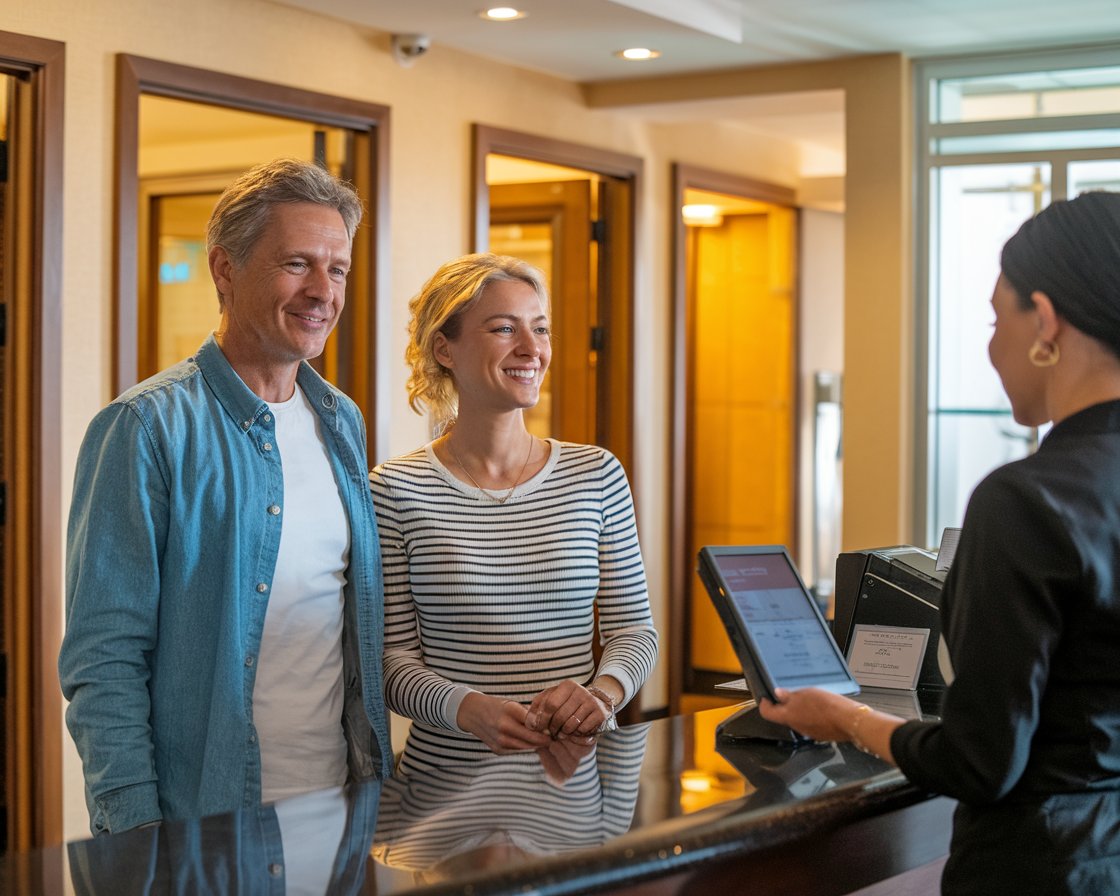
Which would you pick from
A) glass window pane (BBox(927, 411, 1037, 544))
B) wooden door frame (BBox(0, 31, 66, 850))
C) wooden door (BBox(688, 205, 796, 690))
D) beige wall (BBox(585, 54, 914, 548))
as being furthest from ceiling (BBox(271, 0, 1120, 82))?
wooden door (BBox(688, 205, 796, 690))

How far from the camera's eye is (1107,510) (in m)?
1.40

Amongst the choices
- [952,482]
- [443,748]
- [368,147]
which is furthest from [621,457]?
[443,748]

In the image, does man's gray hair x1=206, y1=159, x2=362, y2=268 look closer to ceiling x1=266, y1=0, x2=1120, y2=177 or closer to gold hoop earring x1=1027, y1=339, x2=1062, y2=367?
gold hoop earring x1=1027, y1=339, x2=1062, y2=367

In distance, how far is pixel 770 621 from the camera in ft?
6.07

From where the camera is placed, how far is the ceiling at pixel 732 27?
4.46m

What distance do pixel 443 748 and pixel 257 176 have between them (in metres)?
0.93

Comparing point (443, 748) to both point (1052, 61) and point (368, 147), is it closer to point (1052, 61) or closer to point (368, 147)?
point (368, 147)

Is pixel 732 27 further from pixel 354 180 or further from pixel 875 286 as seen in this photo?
pixel 354 180

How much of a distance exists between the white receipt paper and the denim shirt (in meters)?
1.04

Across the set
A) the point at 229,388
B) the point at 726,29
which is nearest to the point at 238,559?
the point at 229,388

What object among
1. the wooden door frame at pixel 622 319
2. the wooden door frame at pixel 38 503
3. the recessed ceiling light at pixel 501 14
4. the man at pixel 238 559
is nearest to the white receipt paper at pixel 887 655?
the man at pixel 238 559

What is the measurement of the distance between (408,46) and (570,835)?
3745mm

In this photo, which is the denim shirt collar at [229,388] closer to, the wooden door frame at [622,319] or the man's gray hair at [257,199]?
the man's gray hair at [257,199]

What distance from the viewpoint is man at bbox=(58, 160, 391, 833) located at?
1876mm
